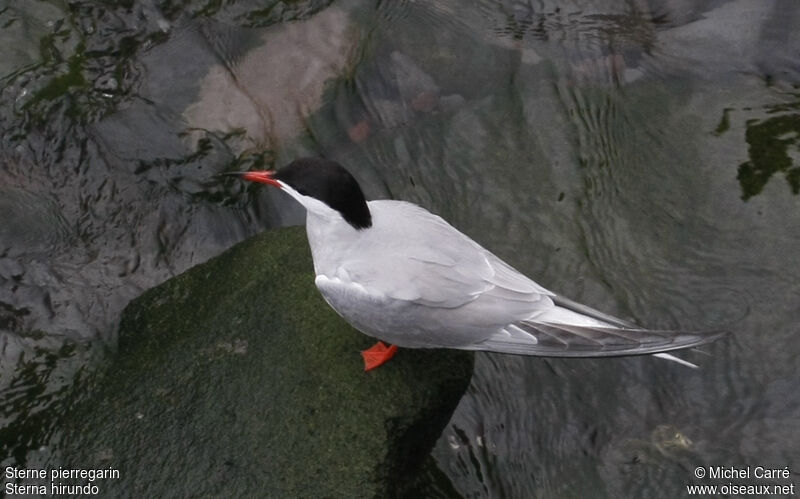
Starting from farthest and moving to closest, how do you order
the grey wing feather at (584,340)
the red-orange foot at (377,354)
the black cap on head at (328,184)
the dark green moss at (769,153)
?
the dark green moss at (769,153) < the red-orange foot at (377,354) < the black cap on head at (328,184) < the grey wing feather at (584,340)

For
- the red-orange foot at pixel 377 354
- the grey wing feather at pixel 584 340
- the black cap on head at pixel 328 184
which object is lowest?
the red-orange foot at pixel 377 354

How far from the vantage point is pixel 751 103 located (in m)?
5.02

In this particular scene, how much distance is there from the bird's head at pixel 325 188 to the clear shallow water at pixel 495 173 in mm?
1231

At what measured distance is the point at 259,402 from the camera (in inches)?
151

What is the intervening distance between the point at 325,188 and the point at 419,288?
1.95ft

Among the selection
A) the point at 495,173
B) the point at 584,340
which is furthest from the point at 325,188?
the point at 495,173

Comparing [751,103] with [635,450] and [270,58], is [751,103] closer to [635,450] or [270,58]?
[635,450]

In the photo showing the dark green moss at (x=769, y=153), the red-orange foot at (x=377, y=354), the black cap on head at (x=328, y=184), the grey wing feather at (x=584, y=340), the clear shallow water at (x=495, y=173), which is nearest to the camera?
the grey wing feather at (x=584, y=340)

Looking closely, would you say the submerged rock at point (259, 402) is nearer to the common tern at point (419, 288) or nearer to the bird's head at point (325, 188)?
the common tern at point (419, 288)

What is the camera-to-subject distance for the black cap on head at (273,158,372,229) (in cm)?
365

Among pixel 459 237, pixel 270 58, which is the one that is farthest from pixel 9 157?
pixel 459 237

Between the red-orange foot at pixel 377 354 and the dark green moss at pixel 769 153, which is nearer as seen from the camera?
the red-orange foot at pixel 377 354

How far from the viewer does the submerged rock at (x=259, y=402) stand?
3.66 m

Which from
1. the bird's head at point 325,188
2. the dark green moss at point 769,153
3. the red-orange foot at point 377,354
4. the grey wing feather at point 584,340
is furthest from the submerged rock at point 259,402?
the dark green moss at point 769,153
